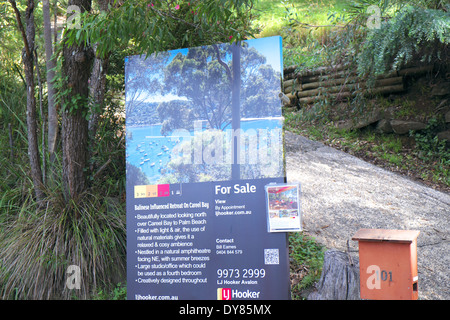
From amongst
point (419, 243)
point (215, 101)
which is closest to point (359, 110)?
point (419, 243)

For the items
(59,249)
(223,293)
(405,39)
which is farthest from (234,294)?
(405,39)

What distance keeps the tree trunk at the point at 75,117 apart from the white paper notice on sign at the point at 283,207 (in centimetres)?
228

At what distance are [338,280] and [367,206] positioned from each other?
2705mm

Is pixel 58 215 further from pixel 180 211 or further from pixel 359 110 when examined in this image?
pixel 359 110

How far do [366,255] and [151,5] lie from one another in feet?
8.84

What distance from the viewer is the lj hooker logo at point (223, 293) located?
3.60 m

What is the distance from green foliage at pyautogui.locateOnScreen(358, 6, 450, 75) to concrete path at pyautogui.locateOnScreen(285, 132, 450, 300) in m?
1.74

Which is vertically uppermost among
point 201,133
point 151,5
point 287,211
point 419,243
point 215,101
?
point 151,5

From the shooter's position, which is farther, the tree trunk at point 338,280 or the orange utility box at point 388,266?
the tree trunk at point 338,280

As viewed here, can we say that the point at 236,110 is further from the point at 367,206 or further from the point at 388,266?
the point at 367,206

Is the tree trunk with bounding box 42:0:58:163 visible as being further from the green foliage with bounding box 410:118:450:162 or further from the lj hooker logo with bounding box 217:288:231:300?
the green foliage with bounding box 410:118:450:162

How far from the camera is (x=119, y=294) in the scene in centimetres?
433

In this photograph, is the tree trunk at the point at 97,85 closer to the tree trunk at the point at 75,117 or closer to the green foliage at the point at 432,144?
the tree trunk at the point at 75,117

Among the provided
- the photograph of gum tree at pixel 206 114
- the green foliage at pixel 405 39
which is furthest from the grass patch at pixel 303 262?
the green foliage at pixel 405 39
